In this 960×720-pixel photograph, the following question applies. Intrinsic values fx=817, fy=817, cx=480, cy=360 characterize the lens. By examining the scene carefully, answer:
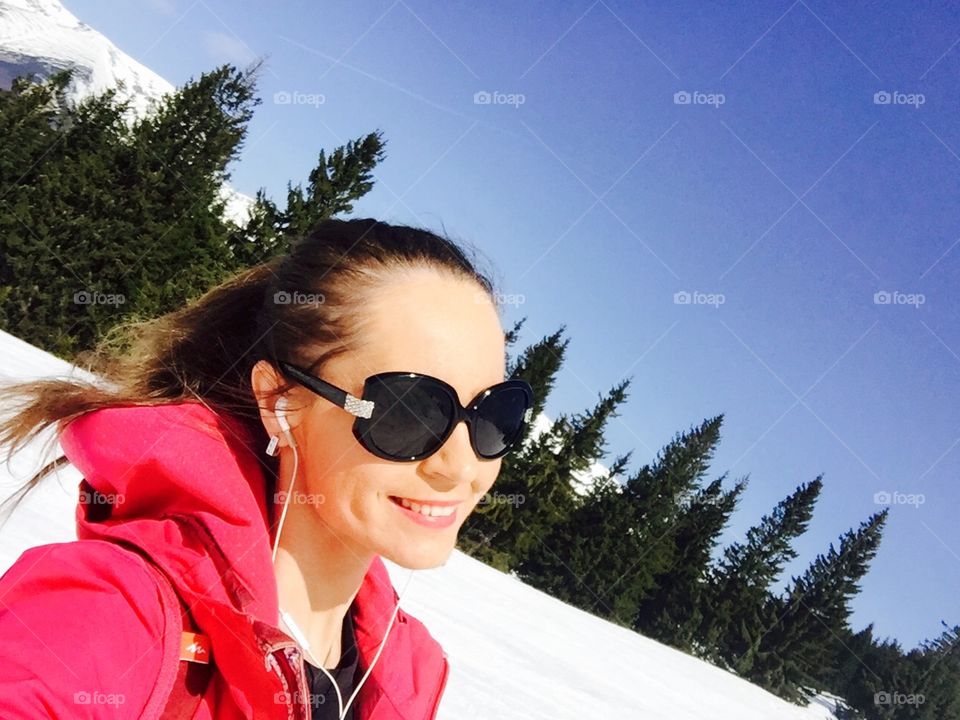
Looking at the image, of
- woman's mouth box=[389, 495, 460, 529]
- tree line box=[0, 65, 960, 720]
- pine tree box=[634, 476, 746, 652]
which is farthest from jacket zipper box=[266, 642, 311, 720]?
pine tree box=[634, 476, 746, 652]

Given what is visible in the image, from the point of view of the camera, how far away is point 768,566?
160ft

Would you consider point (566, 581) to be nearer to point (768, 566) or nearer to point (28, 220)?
point (768, 566)

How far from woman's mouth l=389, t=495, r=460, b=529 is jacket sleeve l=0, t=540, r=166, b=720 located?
681mm

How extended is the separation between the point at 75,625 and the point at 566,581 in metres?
45.2

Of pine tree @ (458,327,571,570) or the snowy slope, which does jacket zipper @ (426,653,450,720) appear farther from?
pine tree @ (458,327,571,570)

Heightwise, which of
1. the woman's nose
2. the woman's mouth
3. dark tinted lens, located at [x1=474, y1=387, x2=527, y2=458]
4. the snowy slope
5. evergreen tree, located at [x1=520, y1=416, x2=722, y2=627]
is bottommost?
the snowy slope

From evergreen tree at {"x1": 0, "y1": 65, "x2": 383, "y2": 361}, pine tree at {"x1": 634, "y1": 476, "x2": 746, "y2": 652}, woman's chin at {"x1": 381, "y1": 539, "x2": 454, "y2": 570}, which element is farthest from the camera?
pine tree at {"x1": 634, "y1": 476, "x2": 746, "y2": 652}

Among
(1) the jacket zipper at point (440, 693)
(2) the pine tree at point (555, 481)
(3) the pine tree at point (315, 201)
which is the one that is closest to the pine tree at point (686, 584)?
(2) the pine tree at point (555, 481)

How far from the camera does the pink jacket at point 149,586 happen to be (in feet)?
4.61

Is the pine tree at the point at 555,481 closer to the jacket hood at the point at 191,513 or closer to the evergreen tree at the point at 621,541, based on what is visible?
the evergreen tree at the point at 621,541

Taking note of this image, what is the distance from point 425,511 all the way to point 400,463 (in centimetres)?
14

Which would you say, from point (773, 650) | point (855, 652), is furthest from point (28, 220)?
point (855, 652)

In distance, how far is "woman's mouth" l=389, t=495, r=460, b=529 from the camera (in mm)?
2113

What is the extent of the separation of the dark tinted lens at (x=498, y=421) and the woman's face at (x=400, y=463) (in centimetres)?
4
